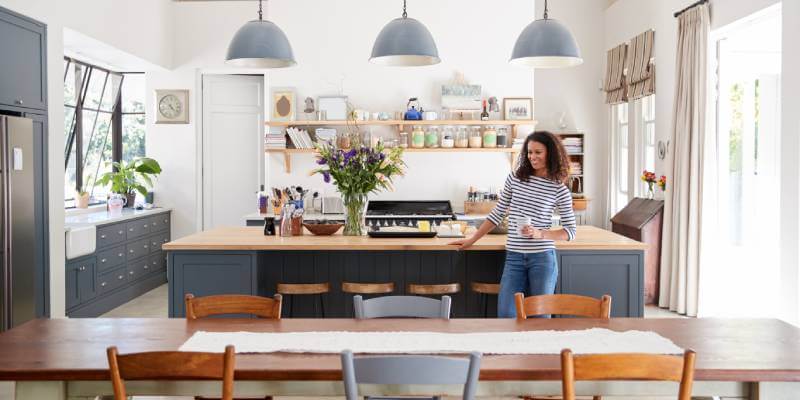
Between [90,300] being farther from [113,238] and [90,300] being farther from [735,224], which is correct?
[735,224]

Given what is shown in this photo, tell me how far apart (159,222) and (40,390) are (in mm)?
5973

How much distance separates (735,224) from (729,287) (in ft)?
2.20

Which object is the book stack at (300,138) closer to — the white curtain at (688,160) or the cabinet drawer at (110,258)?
the cabinet drawer at (110,258)

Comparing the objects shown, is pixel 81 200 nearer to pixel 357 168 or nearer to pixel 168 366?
pixel 357 168

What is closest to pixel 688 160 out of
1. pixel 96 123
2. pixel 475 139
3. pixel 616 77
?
pixel 475 139

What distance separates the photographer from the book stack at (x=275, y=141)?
7125mm

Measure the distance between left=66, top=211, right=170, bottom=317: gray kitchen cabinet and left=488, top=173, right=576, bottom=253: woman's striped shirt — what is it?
3.87m

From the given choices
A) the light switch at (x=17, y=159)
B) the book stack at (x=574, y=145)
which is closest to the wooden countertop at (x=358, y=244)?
the light switch at (x=17, y=159)

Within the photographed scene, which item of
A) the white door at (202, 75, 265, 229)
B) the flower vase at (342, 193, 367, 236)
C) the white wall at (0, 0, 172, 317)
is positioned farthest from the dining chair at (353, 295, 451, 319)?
the white door at (202, 75, 265, 229)

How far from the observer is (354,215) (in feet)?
15.8

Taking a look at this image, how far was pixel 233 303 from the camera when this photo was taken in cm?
287

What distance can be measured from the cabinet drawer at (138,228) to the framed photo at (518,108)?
156 inches

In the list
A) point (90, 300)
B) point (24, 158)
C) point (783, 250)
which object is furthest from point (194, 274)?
point (783, 250)

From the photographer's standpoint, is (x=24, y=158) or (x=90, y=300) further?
(x=90, y=300)
